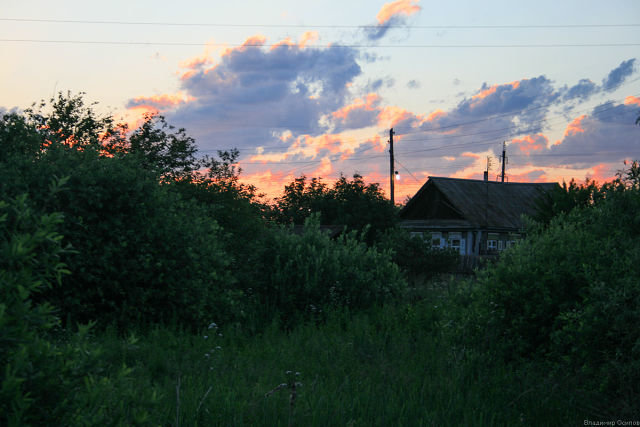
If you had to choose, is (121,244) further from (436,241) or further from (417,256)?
(436,241)

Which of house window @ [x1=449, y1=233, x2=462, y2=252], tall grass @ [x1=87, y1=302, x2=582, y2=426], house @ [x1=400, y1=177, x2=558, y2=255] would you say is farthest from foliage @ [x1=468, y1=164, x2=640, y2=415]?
house window @ [x1=449, y1=233, x2=462, y2=252]

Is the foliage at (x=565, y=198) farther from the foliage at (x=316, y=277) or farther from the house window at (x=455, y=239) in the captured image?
the house window at (x=455, y=239)

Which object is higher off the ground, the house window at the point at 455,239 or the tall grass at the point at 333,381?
the house window at the point at 455,239

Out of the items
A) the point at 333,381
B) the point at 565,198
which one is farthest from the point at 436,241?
the point at 333,381

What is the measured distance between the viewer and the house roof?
4288 centimetres

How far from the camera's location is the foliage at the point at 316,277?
11484mm

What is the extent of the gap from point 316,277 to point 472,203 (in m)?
34.8

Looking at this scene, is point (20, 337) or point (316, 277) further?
point (316, 277)

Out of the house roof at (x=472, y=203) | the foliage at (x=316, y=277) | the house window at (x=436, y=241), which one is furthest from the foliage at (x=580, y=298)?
the house roof at (x=472, y=203)

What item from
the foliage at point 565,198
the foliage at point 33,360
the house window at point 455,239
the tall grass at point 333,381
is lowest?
the tall grass at point 333,381

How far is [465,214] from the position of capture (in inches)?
1657

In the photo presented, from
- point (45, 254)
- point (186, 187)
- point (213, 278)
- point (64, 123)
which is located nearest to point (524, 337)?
point (213, 278)

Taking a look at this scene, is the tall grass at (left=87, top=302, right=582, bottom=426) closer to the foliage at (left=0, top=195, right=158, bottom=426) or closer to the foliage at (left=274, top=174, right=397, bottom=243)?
the foliage at (left=0, top=195, right=158, bottom=426)

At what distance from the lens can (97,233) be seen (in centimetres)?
865
